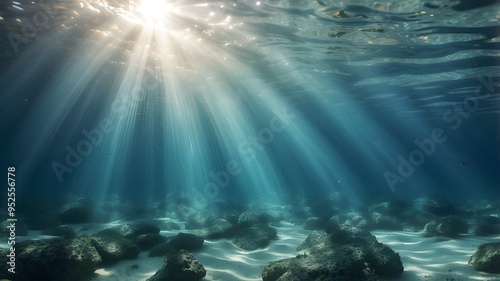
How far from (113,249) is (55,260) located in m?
1.94

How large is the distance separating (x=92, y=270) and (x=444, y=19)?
1437cm

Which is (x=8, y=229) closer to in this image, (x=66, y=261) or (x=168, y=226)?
(x=168, y=226)

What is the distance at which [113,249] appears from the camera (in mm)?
7988

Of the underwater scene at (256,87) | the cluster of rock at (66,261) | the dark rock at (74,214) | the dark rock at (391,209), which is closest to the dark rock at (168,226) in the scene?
the underwater scene at (256,87)

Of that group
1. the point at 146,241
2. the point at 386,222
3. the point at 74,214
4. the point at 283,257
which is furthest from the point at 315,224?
the point at 74,214

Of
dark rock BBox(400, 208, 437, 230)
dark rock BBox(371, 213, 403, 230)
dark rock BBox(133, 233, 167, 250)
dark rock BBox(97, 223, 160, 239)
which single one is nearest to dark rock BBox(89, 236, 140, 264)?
dark rock BBox(133, 233, 167, 250)

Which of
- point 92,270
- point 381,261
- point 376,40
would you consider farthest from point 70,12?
point 381,261

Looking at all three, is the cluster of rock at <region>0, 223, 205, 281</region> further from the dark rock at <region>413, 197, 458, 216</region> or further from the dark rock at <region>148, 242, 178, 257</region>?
the dark rock at <region>413, 197, 458, 216</region>

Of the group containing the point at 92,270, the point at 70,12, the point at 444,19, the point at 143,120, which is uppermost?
the point at 143,120

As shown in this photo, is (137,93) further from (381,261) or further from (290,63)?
(381,261)

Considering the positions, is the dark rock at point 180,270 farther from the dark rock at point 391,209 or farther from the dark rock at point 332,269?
the dark rock at point 391,209

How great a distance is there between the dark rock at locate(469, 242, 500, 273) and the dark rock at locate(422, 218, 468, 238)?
4424 millimetres

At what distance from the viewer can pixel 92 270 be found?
6770 millimetres

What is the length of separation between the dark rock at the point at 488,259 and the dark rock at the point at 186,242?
8113 millimetres
